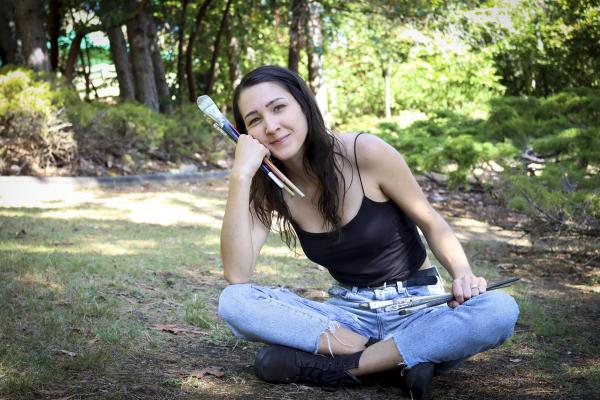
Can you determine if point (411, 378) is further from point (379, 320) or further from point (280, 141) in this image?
point (280, 141)

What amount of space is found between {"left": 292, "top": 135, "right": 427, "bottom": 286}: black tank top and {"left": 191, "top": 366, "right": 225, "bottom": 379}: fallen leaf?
0.57 m

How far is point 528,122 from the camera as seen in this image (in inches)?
305

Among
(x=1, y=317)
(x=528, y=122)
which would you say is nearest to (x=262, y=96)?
(x=1, y=317)

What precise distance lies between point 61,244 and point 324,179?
2931 millimetres

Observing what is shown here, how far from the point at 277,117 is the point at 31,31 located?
27.2ft

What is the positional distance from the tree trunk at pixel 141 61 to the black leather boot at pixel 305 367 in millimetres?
10035

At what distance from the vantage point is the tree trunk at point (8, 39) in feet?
39.0

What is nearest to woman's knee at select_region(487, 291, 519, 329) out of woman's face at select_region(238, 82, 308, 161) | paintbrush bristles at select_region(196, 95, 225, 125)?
woman's face at select_region(238, 82, 308, 161)

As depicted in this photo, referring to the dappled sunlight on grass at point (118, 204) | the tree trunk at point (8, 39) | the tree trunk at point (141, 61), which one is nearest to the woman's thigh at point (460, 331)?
the dappled sunlight on grass at point (118, 204)

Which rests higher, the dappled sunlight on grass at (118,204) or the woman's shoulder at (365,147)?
the woman's shoulder at (365,147)

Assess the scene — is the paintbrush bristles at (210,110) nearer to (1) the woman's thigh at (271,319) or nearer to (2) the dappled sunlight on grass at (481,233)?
(1) the woman's thigh at (271,319)

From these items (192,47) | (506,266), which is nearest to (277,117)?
(506,266)

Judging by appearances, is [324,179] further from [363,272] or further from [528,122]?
[528,122]

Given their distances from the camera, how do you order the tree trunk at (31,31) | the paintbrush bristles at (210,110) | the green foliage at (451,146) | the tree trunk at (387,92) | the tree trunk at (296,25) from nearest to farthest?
the paintbrush bristles at (210,110) < the green foliage at (451,146) < the tree trunk at (31,31) < the tree trunk at (296,25) < the tree trunk at (387,92)
